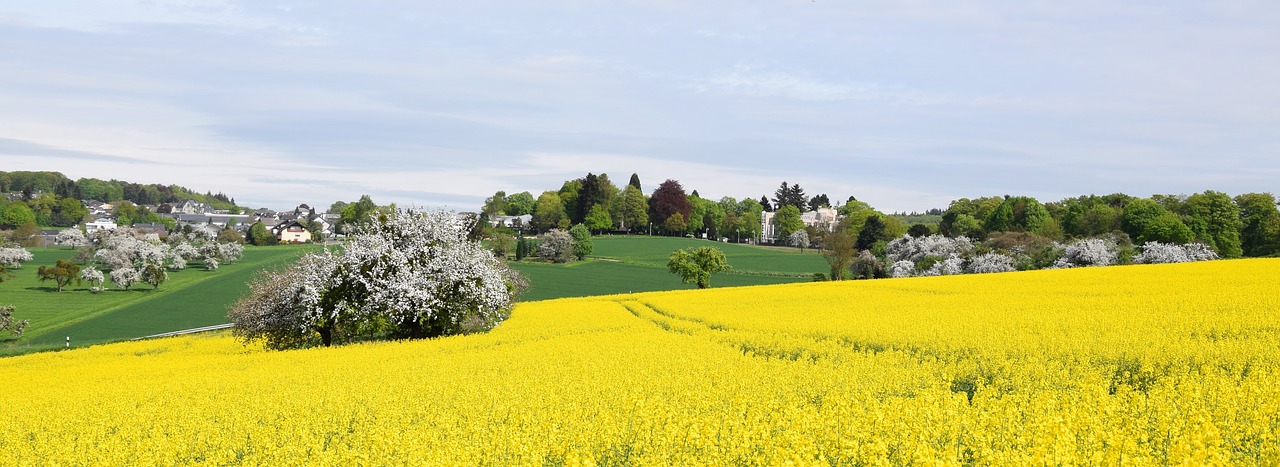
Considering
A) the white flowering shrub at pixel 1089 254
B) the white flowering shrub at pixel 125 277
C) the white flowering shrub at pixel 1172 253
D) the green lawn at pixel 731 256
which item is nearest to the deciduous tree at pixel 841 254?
the green lawn at pixel 731 256

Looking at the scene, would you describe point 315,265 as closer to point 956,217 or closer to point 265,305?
point 265,305

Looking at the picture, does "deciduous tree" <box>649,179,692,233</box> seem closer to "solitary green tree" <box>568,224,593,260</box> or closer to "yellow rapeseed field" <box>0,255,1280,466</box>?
"solitary green tree" <box>568,224,593,260</box>

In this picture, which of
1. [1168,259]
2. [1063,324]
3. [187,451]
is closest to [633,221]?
[1168,259]

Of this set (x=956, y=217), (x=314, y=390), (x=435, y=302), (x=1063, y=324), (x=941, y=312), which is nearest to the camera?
(x=314, y=390)

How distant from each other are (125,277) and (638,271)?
53.0 metres

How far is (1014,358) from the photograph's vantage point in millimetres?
17875

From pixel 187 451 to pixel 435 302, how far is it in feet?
65.6

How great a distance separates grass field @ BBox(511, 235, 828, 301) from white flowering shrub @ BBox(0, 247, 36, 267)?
54.8 m

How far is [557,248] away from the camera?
345 ft

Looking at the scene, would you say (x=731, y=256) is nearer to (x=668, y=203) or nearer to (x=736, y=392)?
(x=668, y=203)

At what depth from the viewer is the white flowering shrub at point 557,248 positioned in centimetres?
10438

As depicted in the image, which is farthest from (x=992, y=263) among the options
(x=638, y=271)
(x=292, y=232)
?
(x=292, y=232)

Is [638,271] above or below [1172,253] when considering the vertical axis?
below

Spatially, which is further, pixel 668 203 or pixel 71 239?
pixel 668 203
